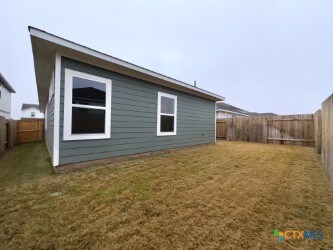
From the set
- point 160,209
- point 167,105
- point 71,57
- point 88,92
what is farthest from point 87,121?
point 167,105

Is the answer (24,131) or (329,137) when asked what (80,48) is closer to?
(329,137)

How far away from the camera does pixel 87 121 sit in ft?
13.3

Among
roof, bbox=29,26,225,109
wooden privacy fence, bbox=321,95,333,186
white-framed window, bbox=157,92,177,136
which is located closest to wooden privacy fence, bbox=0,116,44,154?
roof, bbox=29,26,225,109

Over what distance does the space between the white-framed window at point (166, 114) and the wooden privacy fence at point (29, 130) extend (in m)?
10.3

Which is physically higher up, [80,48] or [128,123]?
[80,48]

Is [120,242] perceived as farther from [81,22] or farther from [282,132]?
[81,22]

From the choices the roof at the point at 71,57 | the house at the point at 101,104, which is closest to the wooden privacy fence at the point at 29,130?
the house at the point at 101,104

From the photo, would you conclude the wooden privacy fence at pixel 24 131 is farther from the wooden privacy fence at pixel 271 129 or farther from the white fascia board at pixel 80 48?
the wooden privacy fence at pixel 271 129

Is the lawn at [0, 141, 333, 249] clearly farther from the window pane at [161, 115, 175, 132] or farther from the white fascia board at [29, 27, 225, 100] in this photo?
the white fascia board at [29, 27, 225, 100]

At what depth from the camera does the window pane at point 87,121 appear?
152 inches

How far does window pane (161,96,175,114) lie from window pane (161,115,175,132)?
237 mm

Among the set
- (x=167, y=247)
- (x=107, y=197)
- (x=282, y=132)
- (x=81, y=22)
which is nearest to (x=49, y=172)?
(x=107, y=197)

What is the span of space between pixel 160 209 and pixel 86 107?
124 inches

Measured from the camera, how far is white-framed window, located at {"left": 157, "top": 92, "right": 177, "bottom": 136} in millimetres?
6030
